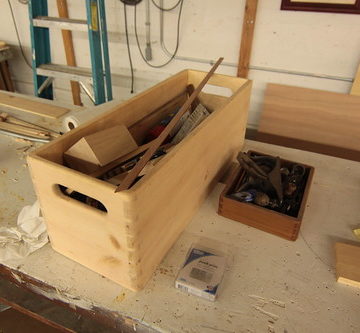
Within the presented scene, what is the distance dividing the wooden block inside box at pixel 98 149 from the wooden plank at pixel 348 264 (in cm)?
45

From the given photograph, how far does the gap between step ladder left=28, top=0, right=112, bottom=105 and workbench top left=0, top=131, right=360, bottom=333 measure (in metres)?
0.82

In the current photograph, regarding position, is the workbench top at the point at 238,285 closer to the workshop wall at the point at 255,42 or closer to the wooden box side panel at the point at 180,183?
the wooden box side panel at the point at 180,183

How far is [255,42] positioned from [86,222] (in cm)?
150

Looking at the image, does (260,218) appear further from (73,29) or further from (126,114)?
(73,29)

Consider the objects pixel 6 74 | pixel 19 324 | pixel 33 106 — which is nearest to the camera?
pixel 19 324

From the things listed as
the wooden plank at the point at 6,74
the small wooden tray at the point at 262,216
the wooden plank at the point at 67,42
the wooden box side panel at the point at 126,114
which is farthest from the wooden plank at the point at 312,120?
the wooden plank at the point at 6,74

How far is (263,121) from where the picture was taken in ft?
Result: 5.05

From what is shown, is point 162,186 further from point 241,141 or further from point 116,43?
point 116,43

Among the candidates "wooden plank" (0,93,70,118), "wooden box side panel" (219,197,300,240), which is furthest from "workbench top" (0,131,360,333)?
"wooden plank" (0,93,70,118)

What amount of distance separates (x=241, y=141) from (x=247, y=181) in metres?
0.23

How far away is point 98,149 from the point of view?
0.53 m

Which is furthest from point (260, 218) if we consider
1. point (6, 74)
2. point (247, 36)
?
point (6, 74)

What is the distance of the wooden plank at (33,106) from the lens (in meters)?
1.07

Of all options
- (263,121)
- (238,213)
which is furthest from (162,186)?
(263,121)
